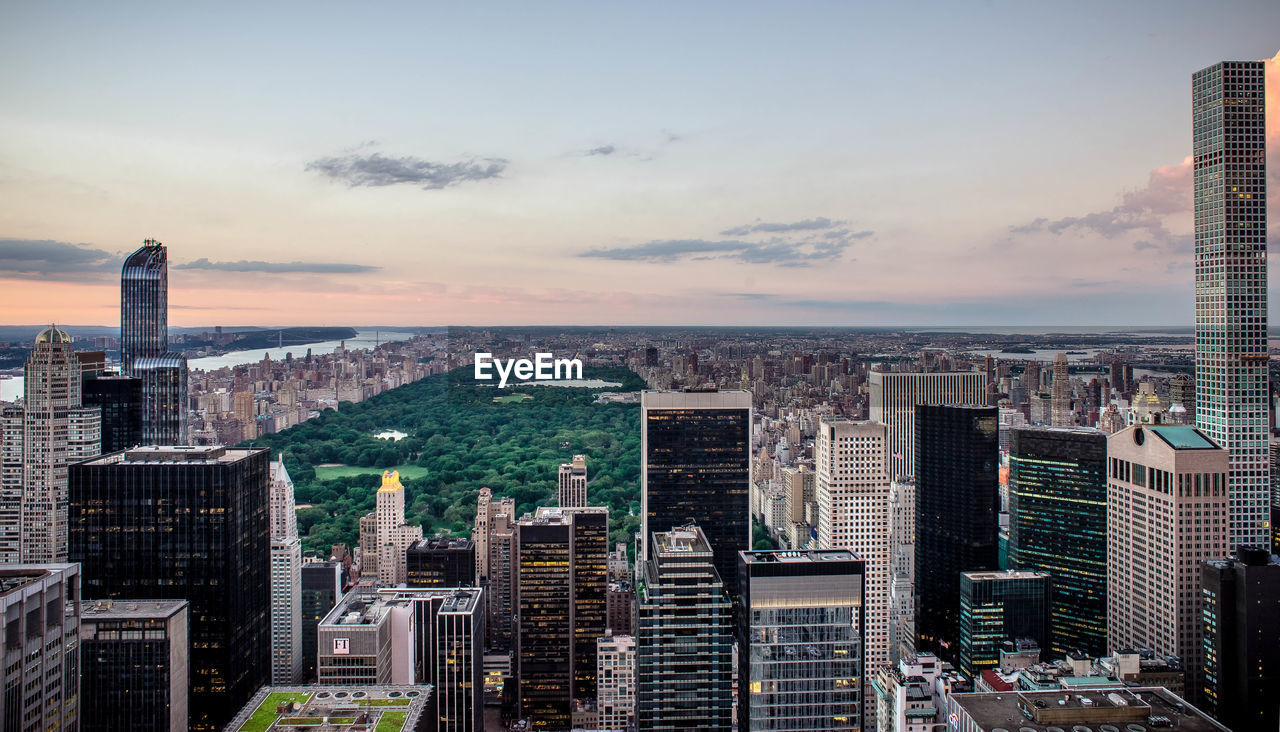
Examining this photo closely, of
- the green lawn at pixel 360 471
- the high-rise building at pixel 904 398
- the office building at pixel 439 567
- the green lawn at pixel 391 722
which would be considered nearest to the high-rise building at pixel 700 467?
the office building at pixel 439 567

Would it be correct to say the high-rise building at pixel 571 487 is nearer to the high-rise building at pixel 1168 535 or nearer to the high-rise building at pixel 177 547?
the high-rise building at pixel 177 547

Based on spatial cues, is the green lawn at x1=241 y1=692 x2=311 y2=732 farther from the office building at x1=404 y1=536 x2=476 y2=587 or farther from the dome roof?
the dome roof

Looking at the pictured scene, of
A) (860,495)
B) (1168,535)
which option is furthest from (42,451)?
(1168,535)

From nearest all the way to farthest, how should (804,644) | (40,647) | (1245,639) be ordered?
1. (40,647)
2. (804,644)
3. (1245,639)

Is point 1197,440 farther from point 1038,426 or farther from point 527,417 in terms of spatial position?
point 527,417

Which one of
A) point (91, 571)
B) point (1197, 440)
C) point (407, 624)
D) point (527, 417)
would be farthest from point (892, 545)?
point (91, 571)

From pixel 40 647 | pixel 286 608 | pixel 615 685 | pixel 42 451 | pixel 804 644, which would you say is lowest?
pixel 615 685

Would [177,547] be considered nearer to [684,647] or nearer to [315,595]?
[315,595]
